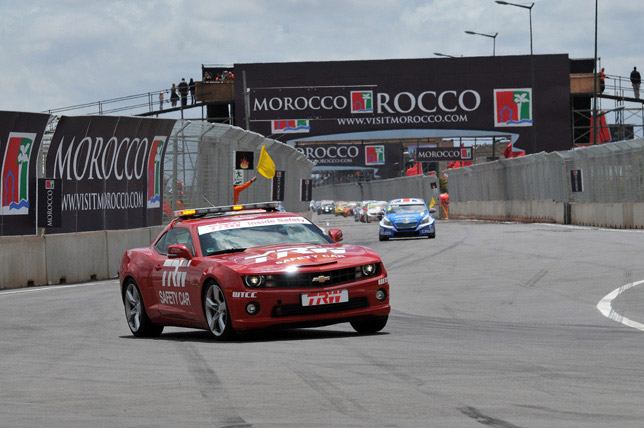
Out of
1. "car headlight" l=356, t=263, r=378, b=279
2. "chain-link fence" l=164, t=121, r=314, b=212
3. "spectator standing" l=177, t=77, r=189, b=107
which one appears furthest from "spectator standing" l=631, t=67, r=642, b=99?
"car headlight" l=356, t=263, r=378, b=279

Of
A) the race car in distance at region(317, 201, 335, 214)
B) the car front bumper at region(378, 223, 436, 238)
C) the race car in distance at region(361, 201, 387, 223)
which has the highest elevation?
the car front bumper at region(378, 223, 436, 238)

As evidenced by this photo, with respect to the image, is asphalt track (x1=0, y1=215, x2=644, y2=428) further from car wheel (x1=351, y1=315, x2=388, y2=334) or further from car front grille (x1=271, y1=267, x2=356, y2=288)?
car front grille (x1=271, y1=267, x2=356, y2=288)

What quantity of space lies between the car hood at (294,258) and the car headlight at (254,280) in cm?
5

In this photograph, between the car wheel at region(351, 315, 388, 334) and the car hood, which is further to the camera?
the car wheel at region(351, 315, 388, 334)

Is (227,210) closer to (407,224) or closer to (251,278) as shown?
(251,278)

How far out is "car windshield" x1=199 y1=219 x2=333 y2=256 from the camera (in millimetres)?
11969

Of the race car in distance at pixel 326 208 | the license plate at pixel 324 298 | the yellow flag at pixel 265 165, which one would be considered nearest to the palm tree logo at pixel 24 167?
the yellow flag at pixel 265 165

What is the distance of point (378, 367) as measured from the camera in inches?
345

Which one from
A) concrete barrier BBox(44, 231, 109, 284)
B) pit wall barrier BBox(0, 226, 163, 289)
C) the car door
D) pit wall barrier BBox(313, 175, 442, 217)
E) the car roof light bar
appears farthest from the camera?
pit wall barrier BBox(313, 175, 442, 217)

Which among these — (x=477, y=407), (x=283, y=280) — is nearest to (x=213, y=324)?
(x=283, y=280)

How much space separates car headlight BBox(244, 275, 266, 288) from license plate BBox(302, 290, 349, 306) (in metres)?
0.40

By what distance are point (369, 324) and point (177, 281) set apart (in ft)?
6.39

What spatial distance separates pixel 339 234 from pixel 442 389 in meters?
5.22

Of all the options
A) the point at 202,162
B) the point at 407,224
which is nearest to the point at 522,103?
the point at 407,224
